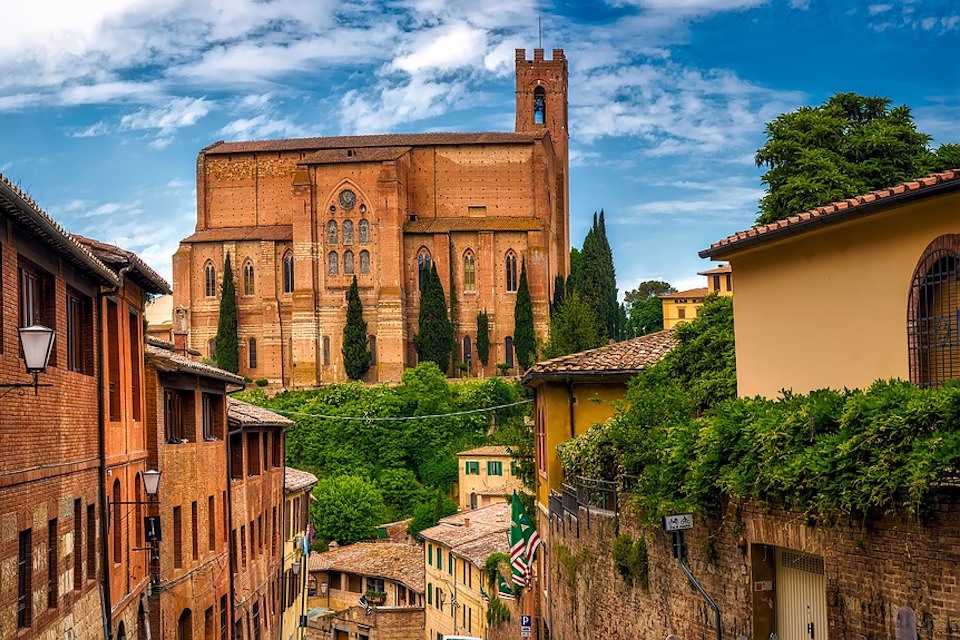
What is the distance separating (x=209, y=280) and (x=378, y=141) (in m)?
16.8

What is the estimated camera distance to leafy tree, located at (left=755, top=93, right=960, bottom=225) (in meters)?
24.8

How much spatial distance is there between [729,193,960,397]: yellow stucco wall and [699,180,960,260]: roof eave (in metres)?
0.16

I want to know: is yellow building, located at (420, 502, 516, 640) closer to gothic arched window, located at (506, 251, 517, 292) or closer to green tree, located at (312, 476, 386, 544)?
green tree, located at (312, 476, 386, 544)

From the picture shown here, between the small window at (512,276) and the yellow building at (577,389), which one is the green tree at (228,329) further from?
the yellow building at (577,389)

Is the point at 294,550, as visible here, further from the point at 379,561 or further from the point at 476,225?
the point at 476,225

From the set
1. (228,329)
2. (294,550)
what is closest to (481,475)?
(228,329)

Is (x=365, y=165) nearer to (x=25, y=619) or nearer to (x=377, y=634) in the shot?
(x=377, y=634)

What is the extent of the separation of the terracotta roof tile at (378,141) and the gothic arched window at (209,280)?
406 inches

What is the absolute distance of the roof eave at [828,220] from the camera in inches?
518

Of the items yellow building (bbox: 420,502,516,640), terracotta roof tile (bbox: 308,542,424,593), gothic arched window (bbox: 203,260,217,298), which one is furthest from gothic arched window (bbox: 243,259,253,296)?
yellow building (bbox: 420,502,516,640)

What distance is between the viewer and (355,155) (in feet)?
336

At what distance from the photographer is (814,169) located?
25328 mm

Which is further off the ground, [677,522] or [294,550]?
[677,522]

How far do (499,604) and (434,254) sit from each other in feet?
218
